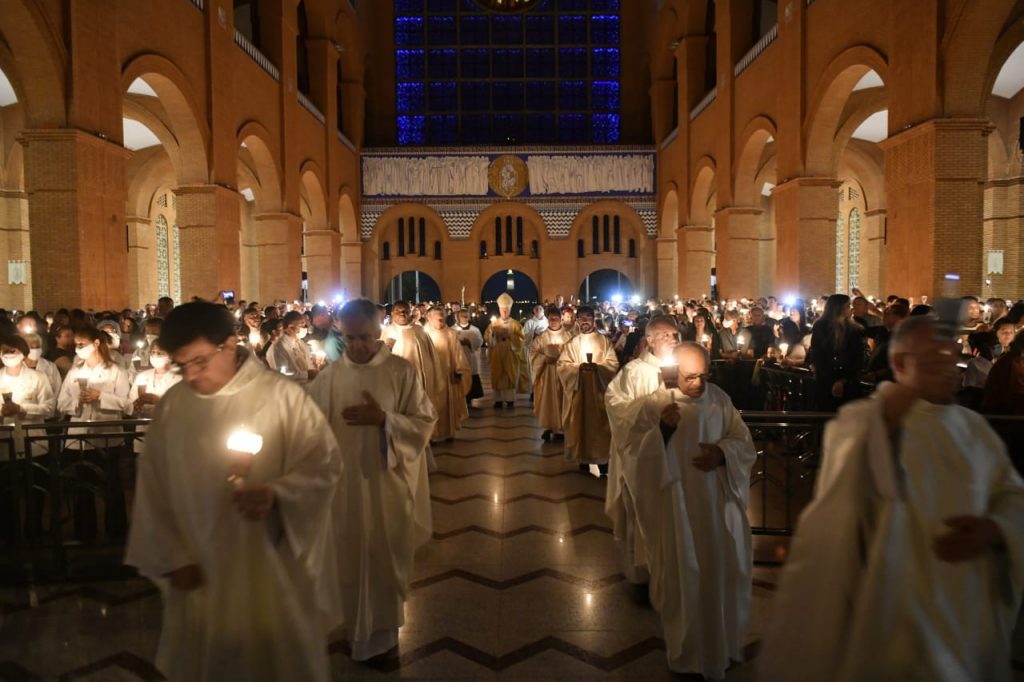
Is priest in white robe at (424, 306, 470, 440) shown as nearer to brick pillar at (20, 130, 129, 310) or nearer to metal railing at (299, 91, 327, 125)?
brick pillar at (20, 130, 129, 310)

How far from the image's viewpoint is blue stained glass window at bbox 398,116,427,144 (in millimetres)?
36969

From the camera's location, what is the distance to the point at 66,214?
12336 mm

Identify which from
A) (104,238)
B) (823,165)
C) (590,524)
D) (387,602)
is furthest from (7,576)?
(823,165)

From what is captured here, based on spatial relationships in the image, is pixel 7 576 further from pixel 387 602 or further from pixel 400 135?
pixel 400 135

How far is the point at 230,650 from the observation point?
108 inches

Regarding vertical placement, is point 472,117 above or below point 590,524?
above

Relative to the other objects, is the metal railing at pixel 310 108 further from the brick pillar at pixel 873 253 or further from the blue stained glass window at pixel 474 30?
the brick pillar at pixel 873 253

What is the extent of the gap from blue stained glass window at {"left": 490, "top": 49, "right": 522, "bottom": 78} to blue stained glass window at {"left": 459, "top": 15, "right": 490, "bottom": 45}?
0.91m

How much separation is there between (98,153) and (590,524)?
10717 millimetres

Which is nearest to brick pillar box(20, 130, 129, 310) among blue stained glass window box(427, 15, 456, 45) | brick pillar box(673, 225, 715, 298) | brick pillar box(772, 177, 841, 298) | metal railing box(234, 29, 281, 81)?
metal railing box(234, 29, 281, 81)

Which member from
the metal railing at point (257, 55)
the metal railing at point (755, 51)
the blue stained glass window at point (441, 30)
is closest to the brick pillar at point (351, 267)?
the blue stained glass window at point (441, 30)

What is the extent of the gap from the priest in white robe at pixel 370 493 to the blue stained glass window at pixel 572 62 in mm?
35326

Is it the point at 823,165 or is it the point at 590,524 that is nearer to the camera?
the point at 590,524

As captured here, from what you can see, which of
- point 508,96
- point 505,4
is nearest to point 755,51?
point 505,4
